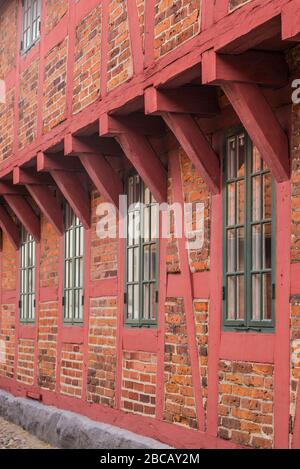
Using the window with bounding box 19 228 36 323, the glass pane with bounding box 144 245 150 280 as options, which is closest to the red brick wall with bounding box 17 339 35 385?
the window with bounding box 19 228 36 323

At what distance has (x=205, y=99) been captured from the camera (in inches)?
292

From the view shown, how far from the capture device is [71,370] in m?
10.5

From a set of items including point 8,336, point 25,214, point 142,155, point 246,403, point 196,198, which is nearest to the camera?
point 246,403

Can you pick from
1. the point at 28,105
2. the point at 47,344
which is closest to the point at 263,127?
the point at 28,105

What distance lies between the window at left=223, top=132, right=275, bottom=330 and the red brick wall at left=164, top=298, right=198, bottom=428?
0.77 m

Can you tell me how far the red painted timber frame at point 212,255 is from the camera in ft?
20.0

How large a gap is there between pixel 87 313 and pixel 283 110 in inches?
172

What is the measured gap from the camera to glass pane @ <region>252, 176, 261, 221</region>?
6.84 meters

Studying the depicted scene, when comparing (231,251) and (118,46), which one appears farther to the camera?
(118,46)

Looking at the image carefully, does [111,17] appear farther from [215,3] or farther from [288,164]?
[288,164]

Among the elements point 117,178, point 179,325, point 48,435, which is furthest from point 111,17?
point 48,435

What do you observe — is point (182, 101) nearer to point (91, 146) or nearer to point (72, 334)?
point (91, 146)

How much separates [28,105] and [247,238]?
5186 millimetres

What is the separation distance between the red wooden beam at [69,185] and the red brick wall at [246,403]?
3.54m
